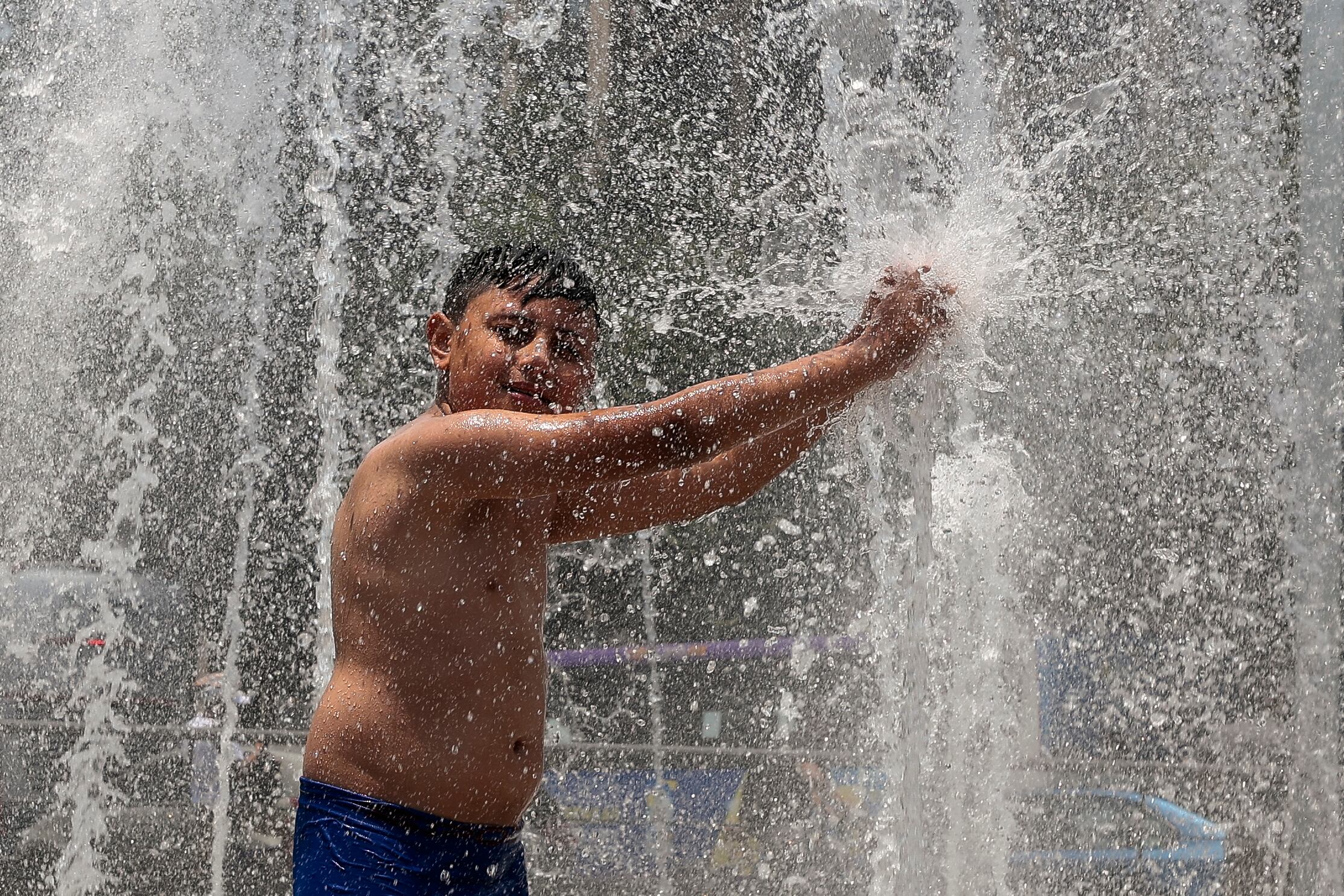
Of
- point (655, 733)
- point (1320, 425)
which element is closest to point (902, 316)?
point (1320, 425)

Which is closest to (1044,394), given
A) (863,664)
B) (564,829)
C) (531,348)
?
(863,664)

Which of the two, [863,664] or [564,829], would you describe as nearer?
[863,664]

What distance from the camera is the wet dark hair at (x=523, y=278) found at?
84.0 inches

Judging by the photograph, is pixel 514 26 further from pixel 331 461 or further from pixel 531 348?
pixel 531 348

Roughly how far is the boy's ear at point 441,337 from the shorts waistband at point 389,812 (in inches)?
27.8

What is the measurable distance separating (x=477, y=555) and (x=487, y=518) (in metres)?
0.06

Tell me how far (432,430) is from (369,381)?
5493 millimetres

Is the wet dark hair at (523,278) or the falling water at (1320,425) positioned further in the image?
the falling water at (1320,425)

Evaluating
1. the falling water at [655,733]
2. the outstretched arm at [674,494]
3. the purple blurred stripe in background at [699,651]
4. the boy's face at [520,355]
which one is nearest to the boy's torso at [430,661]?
the boy's face at [520,355]

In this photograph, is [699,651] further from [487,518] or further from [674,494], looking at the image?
[487,518]

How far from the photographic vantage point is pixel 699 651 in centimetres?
843

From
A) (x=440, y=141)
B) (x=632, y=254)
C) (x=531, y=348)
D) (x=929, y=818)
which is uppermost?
(x=440, y=141)

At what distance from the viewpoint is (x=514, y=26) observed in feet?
25.3

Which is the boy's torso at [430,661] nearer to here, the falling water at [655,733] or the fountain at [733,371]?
the fountain at [733,371]
